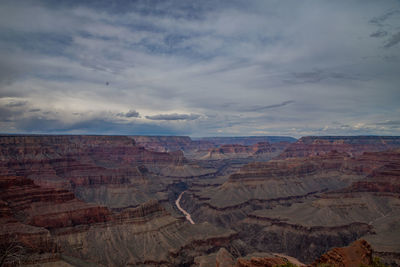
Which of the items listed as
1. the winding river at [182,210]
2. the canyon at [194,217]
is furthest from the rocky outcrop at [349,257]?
the winding river at [182,210]

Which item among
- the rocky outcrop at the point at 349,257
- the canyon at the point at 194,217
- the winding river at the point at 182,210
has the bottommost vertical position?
the winding river at the point at 182,210

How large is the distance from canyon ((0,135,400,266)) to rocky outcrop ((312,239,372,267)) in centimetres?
13

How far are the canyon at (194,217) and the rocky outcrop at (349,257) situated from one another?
127 mm

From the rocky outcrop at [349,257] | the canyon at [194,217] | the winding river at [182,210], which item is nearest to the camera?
the rocky outcrop at [349,257]

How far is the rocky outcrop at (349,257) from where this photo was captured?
115 feet

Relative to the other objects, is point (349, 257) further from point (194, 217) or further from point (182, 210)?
point (182, 210)

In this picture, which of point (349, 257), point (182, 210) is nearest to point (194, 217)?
point (182, 210)

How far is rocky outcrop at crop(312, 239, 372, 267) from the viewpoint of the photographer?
35.1 m

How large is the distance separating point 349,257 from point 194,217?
347 ft

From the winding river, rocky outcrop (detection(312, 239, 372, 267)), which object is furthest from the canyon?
the winding river

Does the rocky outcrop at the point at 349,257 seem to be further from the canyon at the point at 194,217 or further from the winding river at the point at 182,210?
the winding river at the point at 182,210

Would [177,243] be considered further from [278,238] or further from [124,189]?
[124,189]

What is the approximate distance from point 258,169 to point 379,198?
201 feet

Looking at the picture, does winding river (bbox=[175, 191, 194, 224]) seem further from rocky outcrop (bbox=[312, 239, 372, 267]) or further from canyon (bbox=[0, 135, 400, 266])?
rocky outcrop (bbox=[312, 239, 372, 267])
